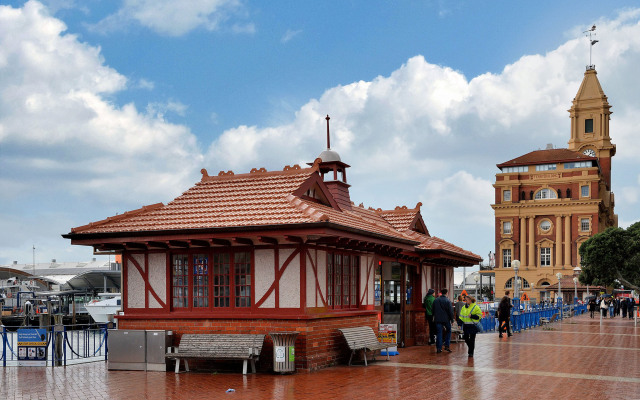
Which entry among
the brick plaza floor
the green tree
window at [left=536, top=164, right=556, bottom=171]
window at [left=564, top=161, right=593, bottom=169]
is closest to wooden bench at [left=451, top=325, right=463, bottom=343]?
the brick plaza floor

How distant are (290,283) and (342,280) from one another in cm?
229

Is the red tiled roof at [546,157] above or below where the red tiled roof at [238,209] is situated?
above

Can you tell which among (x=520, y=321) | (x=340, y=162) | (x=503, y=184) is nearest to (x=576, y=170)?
(x=503, y=184)

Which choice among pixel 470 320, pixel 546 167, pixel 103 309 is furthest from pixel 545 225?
pixel 470 320

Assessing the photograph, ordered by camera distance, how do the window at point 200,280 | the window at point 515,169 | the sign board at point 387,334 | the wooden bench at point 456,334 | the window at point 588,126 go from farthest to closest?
the window at point 588,126 < the window at point 515,169 < the wooden bench at point 456,334 < the sign board at point 387,334 < the window at point 200,280

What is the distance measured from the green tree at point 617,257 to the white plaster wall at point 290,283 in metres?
43.4

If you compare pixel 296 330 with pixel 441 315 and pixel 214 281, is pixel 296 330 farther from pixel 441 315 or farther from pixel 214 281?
pixel 441 315

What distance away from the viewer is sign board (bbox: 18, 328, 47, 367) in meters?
16.9

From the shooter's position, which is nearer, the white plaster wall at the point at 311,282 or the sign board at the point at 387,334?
the white plaster wall at the point at 311,282

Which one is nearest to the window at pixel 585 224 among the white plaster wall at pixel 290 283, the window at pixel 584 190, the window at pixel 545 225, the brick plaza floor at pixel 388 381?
the window at pixel 584 190

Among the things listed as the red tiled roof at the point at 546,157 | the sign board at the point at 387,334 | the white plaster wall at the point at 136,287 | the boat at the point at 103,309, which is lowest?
the boat at the point at 103,309

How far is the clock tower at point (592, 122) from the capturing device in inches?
3880

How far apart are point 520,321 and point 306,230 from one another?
18.9 metres

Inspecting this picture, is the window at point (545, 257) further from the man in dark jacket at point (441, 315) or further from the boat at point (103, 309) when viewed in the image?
the man in dark jacket at point (441, 315)
